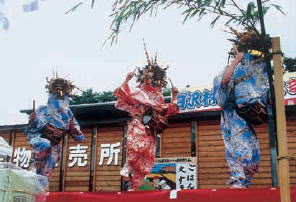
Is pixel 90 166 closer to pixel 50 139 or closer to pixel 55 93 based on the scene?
pixel 50 139

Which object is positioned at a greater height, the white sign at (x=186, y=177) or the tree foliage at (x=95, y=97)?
the tree foliage at (x=95, y=97)

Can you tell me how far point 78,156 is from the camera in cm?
1059

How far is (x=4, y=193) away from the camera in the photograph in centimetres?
615

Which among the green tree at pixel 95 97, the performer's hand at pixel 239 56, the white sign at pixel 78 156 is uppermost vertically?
the green tree at pixel 95 97

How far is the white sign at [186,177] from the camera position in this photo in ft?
30.3

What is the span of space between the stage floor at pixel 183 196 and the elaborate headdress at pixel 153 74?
260cm

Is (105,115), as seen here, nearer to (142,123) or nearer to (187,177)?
(142,123)

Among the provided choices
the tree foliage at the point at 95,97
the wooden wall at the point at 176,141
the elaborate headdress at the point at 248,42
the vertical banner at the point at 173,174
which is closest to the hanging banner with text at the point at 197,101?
the wooden wall at the point at 176,141

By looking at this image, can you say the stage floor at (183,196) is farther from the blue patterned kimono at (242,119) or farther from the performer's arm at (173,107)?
the performer's arm at (173,107)

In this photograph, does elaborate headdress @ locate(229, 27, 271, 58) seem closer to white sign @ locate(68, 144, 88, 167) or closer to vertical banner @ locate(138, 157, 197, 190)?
vertical banner @ locate(138, 157, 197, 190)

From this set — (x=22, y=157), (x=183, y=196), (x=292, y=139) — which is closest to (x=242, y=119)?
(x=292, y=139)

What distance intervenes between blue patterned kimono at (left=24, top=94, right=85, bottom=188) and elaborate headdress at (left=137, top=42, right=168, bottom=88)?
204cm

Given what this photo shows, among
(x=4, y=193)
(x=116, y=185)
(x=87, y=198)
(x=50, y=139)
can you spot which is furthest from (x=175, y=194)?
(x=50, y=139)

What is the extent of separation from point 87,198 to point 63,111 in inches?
122
